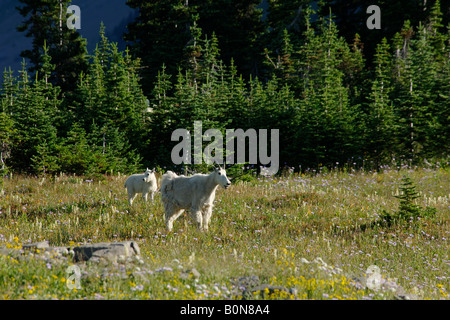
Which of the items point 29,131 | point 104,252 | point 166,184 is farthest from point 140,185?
point 29,131

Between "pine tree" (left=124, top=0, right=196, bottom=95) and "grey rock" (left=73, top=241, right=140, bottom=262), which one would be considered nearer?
"grey rock" (left=73, top=241, right=140, bottom=262)

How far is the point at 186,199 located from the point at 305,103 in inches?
637

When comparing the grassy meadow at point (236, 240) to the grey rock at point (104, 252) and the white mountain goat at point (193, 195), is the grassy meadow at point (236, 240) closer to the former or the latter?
the grey rock at point (104, 252)

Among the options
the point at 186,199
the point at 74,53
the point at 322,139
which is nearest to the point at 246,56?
the point at 74,53

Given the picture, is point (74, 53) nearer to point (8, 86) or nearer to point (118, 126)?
point (8, 86)

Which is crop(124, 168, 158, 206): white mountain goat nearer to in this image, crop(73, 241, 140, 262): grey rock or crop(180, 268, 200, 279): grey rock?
crop(73, 241, 140, 262): grey rock

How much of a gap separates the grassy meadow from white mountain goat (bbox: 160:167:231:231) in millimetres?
399

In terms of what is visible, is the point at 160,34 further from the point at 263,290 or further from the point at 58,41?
the point at 263,290

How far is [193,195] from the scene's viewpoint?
31.5 feet

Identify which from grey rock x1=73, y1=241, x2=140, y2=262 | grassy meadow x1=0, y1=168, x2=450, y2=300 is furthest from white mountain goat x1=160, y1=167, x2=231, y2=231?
grey rock x1=73, y1=241, x2=140, y2=262

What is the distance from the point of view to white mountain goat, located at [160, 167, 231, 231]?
947 centimetres

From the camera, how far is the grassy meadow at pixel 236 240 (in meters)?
5.46

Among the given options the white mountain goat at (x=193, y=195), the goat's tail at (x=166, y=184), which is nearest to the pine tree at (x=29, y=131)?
the goat's tail at (x=166, y=184)

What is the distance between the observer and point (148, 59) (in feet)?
128
